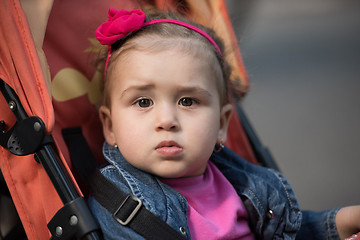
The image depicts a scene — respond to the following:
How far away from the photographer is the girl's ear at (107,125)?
1.47 meters

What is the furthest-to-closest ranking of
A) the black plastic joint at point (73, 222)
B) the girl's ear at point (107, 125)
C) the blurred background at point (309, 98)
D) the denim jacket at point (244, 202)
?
the blurred background at point (309, 98)
the girl's ear at point (107, 125)
the denim jacket at point (244, 202)
the black plastic joint at point (73, 222)

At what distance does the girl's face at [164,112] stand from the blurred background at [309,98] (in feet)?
2.14

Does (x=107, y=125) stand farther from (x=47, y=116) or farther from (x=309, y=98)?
(x=309, y=98)

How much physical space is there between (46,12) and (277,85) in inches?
139

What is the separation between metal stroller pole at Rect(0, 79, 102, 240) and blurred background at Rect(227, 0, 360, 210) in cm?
104

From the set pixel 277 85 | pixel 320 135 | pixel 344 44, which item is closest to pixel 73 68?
pixel 320 135

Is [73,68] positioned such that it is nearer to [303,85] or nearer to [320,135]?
[320,135]

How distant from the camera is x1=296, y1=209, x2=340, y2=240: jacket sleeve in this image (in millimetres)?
1570

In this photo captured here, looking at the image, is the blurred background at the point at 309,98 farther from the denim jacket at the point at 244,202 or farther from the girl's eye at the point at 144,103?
the girl's eye at the point at 144,103

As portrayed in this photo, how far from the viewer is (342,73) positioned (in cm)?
466

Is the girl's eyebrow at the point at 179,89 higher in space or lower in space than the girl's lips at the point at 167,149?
higher

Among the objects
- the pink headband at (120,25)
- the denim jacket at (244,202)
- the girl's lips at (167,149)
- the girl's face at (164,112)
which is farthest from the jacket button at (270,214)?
the pink headband at (120,25)

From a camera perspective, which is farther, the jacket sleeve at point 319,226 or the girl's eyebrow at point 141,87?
the jacket sleeve at point 319,226

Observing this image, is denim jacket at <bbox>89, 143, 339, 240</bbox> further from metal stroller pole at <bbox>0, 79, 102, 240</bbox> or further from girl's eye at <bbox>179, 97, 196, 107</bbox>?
girl's eye at <bbox>179, 97, 196, 107</bbox>
